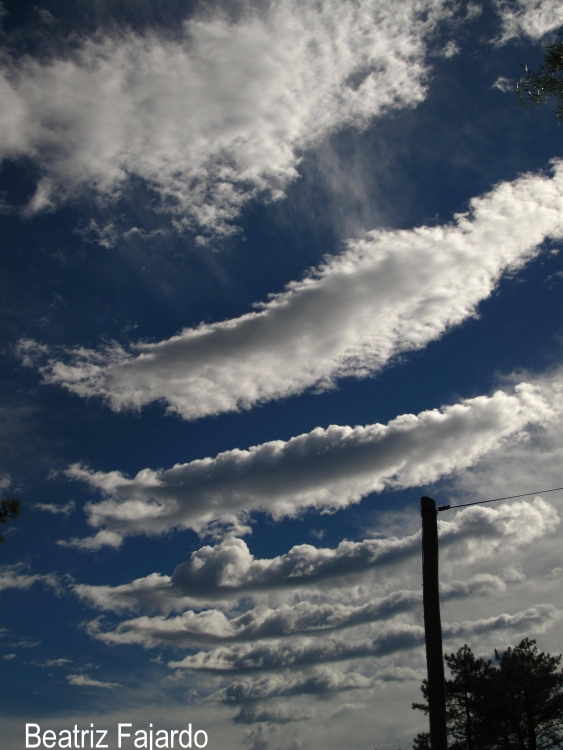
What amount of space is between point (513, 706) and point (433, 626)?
1535 inches

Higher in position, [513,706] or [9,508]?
[9,508]

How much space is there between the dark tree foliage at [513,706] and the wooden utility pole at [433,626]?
117 ft

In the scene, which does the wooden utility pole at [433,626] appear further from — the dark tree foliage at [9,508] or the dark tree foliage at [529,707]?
the dark tree foliage at [529,707]

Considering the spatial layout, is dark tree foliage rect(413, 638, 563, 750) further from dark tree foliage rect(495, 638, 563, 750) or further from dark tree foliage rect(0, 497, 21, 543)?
dark tree foliage rect(0, 497, 21, 543)

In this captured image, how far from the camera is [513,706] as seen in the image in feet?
138

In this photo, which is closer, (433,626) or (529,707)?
(433,626)

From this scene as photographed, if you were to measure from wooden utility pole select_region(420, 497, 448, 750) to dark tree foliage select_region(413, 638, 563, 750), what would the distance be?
35.8m

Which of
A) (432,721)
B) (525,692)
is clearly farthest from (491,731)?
(432,721)

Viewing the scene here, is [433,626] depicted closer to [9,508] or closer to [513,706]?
[9,508]

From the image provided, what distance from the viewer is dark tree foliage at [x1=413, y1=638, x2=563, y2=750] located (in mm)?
42031

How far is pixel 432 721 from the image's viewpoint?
10.1 m

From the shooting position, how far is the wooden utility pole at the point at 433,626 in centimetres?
999

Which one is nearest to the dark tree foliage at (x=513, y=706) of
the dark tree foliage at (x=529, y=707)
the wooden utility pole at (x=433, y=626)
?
the dark tree foliage at (x=529, y=707)

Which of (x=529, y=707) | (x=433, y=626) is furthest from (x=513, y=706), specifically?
(x=433, y=626)
